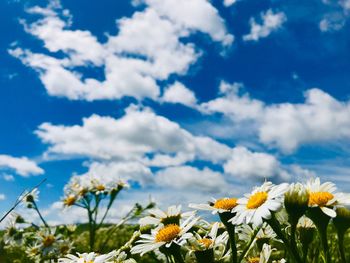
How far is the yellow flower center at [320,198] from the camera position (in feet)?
9.72

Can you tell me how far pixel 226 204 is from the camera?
3303 millimetres

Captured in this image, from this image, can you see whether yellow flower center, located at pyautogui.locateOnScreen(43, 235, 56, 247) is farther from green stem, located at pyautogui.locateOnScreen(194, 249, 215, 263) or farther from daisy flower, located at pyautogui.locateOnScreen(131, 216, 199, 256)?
green stem, located at pyautogui.locateOnScreen(194, 249, 215, 263)

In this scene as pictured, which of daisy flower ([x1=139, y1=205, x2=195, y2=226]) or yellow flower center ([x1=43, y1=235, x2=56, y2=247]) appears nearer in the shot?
daisy flower ([x1=139, y1=205, x2=195, y2=226])

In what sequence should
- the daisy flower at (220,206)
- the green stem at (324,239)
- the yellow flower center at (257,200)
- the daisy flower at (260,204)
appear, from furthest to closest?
the daisy flower at (220,206), the green stem at (324,239), the yellow flower center at (257,200), the daisy flower at (260,204)

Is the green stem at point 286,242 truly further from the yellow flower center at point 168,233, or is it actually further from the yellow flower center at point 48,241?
the yellow flower center at point 48,241

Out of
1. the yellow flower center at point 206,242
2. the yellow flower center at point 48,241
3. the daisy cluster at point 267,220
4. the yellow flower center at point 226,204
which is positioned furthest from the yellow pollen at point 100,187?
the yellow flower center at point 206,242

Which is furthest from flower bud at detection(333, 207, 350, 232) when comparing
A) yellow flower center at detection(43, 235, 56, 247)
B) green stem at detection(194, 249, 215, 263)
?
yellow flower center at detection(43, 235, 56, 247)

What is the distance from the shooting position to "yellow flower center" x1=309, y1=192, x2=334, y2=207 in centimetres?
296

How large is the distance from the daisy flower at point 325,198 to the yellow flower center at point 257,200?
258mm

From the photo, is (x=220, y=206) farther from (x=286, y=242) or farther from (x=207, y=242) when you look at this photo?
(x=286, y=242)

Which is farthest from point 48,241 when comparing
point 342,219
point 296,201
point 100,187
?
point 296,201

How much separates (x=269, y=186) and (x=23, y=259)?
753 centimetres

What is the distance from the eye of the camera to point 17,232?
9.25 metres

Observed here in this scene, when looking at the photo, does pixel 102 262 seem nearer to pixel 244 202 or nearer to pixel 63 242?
pixel 244 202
